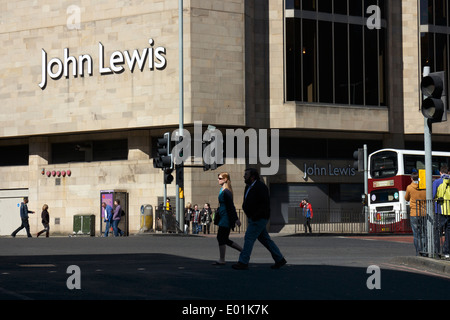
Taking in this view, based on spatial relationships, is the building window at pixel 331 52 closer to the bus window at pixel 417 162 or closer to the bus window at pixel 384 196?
the bus window at pixel 384 196

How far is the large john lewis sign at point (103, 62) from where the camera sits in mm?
40625

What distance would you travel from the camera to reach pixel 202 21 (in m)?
40.1

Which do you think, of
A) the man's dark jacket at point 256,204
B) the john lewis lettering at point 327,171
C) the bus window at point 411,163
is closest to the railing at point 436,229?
the man's dark jacket at point 256,204

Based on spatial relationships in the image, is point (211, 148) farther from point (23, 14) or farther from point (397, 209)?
point (23, 14)

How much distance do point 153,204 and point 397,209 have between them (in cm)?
1334

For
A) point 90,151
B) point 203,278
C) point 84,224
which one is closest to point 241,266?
point 203,278

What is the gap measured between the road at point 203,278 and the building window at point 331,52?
25.2m

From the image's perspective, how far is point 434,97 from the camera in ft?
43.9

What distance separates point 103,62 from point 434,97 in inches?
1197

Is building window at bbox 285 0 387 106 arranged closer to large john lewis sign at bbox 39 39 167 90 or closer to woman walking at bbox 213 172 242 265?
large john lewis sign at bbox 39 39 167 90

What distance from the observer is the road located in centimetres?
945

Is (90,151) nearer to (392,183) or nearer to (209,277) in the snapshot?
(392,183)

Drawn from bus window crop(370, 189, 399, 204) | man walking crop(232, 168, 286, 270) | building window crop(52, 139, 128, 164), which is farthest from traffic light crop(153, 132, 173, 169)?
man walking crop(232, 168, 286, 270)
